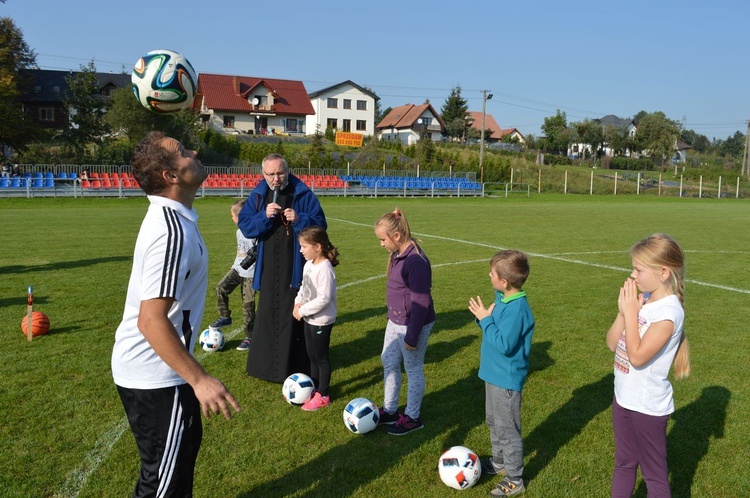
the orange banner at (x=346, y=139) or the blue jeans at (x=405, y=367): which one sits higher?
the orange banner at (x=346, y=139)

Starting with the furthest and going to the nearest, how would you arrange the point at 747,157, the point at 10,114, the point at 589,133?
the point at 589,133
the point at 747,157
the point at 10,114

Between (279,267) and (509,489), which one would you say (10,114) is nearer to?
(279,267)

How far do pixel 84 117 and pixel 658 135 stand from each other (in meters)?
75.8

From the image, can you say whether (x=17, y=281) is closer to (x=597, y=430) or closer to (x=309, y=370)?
(x=309, y=370)

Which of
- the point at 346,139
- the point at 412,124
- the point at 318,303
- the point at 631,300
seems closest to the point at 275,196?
the point at 318,303

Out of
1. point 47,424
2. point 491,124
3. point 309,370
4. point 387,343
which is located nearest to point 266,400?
point 309,370

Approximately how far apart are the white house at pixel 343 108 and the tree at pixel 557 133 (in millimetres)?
28817

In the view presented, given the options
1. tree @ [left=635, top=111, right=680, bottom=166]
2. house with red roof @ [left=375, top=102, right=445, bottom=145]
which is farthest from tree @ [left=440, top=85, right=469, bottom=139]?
tree @ [left=635, top=111, right=680, bottom=166]

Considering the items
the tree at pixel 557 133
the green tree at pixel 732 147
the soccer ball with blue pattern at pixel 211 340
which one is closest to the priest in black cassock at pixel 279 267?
the soccer ball with blue pattern at pixel 211 340

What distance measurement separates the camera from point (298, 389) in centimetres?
513

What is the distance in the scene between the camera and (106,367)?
5.96 meters

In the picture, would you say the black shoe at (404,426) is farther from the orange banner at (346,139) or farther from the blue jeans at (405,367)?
the orange banner at (346,139)

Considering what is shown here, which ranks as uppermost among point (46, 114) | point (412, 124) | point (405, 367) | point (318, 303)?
point (412, 124)

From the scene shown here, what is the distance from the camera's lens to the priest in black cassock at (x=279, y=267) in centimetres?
555
